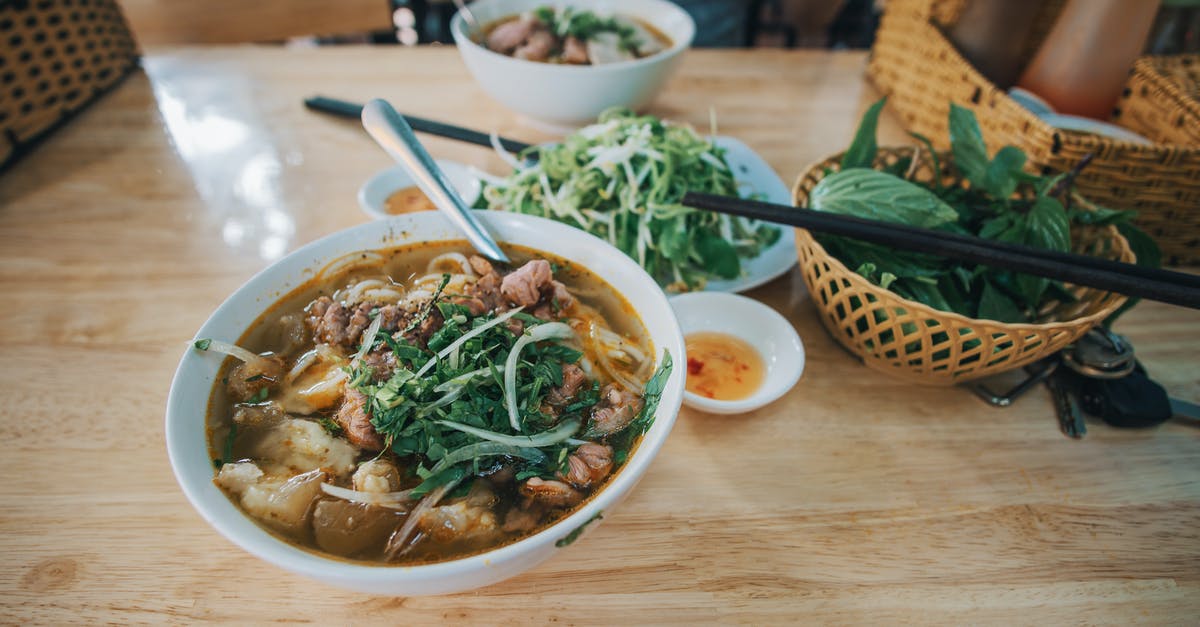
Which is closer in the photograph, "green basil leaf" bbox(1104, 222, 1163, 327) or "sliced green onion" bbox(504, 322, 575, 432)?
"sliced green onion" bbox(504, 322, 575, 432)

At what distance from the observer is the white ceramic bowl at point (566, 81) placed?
7.48 feet

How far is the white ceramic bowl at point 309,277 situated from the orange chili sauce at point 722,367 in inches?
12.7

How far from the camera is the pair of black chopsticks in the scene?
49.9 inches

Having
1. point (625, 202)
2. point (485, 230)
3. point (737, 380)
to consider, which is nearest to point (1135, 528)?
point (737, 380)

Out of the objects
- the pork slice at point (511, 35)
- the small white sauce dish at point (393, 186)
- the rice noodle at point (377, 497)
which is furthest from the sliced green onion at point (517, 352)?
the pork slice at point (511, 35)

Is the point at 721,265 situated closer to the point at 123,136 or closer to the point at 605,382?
the point at 605,382

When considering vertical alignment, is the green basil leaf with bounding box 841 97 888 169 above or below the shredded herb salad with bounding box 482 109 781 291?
above

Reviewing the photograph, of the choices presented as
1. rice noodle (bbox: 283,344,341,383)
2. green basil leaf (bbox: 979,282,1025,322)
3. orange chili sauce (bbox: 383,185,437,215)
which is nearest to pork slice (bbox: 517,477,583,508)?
rice noodle (bbox: 283,344,341,383)

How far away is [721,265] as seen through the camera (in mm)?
1814

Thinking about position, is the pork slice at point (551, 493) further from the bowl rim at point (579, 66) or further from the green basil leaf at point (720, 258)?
the bowl rim at point (579, 66)

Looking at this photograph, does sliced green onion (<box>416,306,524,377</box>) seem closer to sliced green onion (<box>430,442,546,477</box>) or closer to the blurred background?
sliced green onion (<box>430,442,546,477</box>)

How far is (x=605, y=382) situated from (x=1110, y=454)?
Answer: 1286mm

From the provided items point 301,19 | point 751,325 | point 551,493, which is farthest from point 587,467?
point 301,19

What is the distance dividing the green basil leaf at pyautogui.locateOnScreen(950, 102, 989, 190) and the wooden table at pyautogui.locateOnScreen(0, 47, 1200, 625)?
0.60 metres
